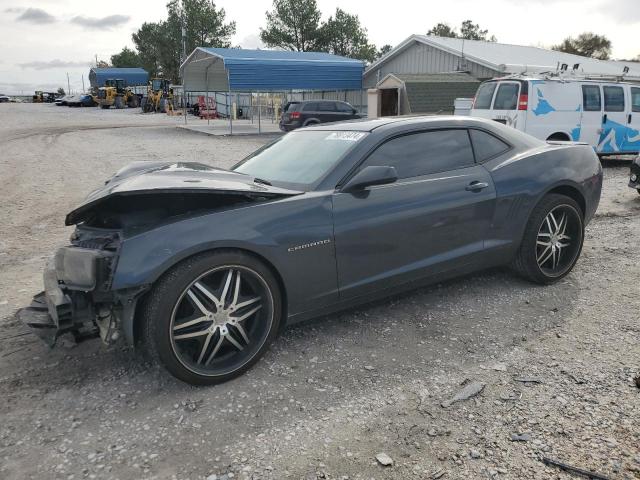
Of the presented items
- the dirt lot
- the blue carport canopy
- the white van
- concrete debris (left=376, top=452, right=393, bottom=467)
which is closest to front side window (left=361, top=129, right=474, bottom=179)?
the dirt lot

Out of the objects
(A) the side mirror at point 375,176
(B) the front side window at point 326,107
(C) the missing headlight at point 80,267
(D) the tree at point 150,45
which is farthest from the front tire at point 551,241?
(D) the tree at point 150,45

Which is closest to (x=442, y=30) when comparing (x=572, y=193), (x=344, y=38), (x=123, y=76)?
(x=344, y=38)

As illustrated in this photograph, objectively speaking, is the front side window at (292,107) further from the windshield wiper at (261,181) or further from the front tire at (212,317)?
the front tire at (212,317)

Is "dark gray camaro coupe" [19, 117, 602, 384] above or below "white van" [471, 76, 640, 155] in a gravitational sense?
below

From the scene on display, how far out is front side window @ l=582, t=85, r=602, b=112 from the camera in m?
10.7

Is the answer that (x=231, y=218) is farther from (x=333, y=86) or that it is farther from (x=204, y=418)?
(x=333, y=86)

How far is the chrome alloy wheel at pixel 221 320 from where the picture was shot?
9.03 feet

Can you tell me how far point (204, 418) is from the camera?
2.58 meters

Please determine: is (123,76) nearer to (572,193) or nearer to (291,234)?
(572,193)

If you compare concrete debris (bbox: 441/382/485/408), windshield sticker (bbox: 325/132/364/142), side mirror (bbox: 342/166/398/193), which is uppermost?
windshield sticker (bbox: 325/132/364/142)

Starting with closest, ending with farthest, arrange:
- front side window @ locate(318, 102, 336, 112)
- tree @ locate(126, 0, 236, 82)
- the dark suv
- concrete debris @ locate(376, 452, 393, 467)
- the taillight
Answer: concrete debris @ locate(376, 452, 393, 467) < the taillight < the dark suv < front side window @ locate(318, 102, 336, 112) < tree @ locate(126, 0, 236, 82)

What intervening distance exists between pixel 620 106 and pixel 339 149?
1031 centimetres

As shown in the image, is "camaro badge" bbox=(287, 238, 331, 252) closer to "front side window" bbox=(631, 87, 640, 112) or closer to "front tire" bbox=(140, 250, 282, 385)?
"front tire" bbox=(140, 250, 282, 385)

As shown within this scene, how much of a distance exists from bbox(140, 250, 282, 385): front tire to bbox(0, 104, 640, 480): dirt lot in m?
0.15
